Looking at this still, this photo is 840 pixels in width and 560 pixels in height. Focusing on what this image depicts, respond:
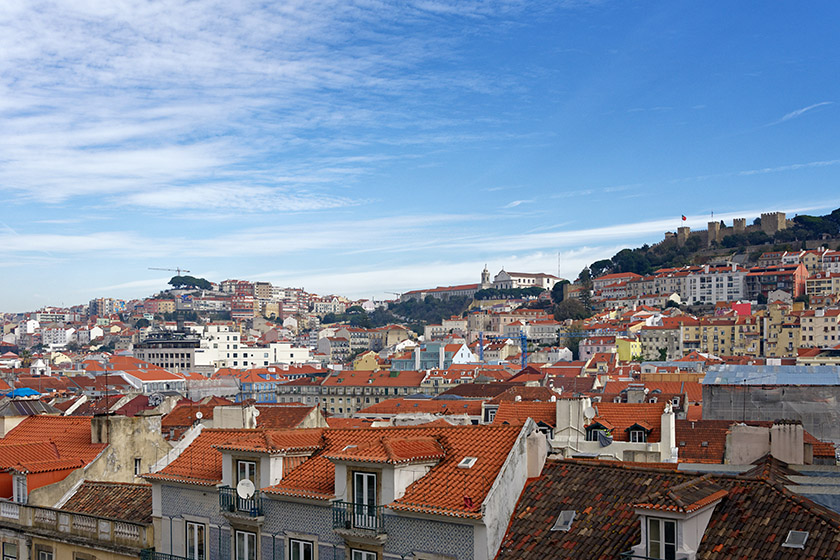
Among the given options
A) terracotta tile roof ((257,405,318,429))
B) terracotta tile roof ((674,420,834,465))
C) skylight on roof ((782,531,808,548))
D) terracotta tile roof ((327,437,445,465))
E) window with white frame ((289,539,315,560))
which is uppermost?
terracotta tile roof ((327,437,445,465))

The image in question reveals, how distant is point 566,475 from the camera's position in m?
14.1

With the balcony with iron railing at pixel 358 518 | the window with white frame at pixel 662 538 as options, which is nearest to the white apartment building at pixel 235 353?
the balcony with iron railing at pixel 358 518

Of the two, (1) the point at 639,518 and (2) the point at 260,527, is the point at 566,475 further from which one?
(2) the point at 260,527

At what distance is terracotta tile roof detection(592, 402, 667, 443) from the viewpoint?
1193 inches

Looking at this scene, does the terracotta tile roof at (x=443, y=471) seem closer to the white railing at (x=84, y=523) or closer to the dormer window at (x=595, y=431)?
the white railing at (x=84, y=523)

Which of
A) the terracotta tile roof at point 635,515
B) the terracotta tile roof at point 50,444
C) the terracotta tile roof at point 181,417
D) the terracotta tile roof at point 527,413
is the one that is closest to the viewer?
the terracotta tile roof at point 635,515

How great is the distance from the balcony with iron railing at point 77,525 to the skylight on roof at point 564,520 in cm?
831

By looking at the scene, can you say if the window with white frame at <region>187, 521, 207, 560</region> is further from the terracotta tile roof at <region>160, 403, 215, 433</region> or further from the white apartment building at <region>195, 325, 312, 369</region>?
the white apartment building at <region>195, 325, 312, 369</region>

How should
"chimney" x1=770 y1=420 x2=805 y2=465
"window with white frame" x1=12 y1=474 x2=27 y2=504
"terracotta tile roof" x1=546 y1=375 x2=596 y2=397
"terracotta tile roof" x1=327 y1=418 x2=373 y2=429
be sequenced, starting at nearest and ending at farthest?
"chimney" x1=770 y1=420 x2=805 y2=465 < "window with white frame" x1=12 y1=474 x2=27 y2=504 < "terracotta tile roof" x1=327 y1=418 x2=373 y2=429 < "terracotta tile roof" x1=546 y1=375 x2=596 y2=397

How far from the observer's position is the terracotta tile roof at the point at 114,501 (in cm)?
1858

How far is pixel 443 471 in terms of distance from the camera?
1399 centimetres

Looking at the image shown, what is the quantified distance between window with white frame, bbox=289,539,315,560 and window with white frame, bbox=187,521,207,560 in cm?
214

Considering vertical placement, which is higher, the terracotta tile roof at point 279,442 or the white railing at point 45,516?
the terracotta tile roof at point 279,442

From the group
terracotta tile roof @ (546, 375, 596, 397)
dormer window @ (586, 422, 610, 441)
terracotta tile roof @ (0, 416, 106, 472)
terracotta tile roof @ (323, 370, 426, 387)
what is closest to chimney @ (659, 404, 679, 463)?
dormer window @ (586, 422, 610, 441)
